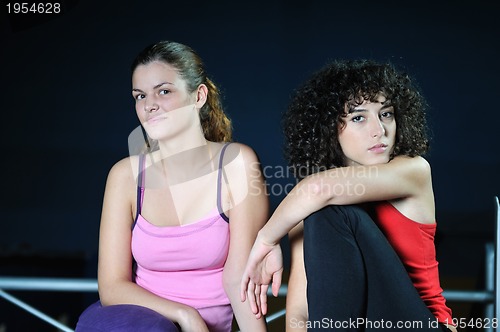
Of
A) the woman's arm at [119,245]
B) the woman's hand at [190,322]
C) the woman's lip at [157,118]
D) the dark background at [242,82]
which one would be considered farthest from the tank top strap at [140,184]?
the dark background at [242,82]

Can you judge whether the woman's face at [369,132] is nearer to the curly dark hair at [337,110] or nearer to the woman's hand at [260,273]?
the curly dark hair at [337,110]

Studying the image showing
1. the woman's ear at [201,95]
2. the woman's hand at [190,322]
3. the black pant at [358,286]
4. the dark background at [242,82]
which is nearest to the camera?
the black pant at [358,286]

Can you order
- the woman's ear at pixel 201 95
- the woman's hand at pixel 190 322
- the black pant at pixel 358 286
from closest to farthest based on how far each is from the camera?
the black pant at pixel 358 286, the woman's hand at pixel 190 322, the woman's ear at pixel 201 95

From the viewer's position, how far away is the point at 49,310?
326cm

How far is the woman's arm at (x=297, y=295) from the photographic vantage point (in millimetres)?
1467

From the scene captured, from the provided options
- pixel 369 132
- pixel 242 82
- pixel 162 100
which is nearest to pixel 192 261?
pixel 162 100

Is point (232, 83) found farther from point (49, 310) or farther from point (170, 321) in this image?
point (170, 321)

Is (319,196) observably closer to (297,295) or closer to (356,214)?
(356,214)

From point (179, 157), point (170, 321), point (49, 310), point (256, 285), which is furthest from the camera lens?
point (49, 310)

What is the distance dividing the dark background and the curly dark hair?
4.58 ft

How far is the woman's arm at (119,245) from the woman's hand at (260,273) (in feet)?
0.60

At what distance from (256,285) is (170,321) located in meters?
0.20

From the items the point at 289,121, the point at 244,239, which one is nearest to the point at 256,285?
the point at 244,239

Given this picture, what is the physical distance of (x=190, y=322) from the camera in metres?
1.40
